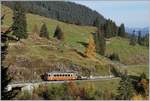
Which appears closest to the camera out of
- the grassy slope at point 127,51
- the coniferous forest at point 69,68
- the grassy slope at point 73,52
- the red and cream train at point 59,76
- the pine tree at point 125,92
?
the pine tree at point 125,92

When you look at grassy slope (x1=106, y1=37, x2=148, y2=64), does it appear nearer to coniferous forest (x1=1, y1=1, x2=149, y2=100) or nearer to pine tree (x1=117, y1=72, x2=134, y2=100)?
coniferous forest (x1=1, y1=1, x2=149, y2=100)

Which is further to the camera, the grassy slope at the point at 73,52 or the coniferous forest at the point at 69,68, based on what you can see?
the grassy slope at the point at 73,52

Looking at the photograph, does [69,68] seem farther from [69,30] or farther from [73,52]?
[69,30]

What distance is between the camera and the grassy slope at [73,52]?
7919 centimetres

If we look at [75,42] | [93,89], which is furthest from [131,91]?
[75,42]

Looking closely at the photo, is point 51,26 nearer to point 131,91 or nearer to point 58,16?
point 58,16

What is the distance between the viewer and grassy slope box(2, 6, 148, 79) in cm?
7919

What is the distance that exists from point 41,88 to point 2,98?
4666cm

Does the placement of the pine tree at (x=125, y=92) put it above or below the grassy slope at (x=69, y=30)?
below

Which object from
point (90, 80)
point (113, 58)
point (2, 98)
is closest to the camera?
point (2, 98)

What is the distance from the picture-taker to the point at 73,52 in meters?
89.1

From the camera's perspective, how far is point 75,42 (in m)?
112

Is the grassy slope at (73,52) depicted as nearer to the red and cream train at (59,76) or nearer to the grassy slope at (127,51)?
the grassy slope at (127,51)

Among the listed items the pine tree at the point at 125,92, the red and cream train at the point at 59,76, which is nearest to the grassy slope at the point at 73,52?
the red and cream train at the point at 59,76
